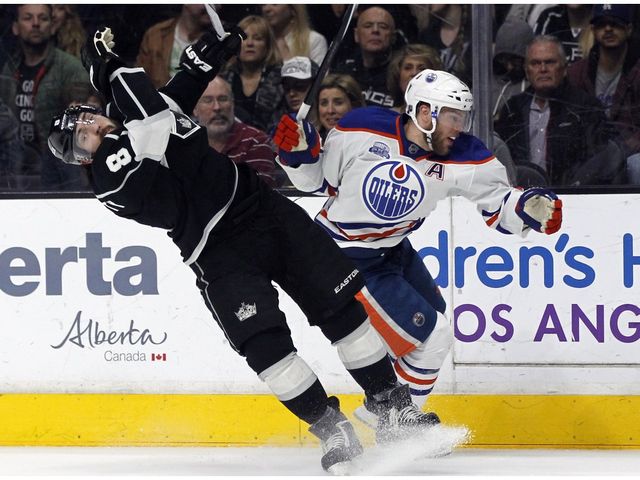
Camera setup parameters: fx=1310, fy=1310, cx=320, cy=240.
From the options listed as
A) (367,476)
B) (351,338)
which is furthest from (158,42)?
(367,476)

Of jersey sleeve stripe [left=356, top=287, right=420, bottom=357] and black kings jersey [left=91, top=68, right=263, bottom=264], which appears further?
jersey sleeve stripe [left=356, top=287, right=420, bottom=357]

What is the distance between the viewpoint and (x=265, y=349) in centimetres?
389

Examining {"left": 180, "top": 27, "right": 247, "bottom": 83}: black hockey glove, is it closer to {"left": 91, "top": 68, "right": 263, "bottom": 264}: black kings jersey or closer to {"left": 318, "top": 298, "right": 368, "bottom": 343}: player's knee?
{"left": 91, "top": 68, "right": 263, "bottom": 264}: black kings jersey

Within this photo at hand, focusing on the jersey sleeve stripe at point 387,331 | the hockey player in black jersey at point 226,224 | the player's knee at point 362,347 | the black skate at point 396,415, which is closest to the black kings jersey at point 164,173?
the hockey player in black jersey at point 226,224

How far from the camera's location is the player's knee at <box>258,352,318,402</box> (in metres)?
3.91

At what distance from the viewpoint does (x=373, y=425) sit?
4.39 meters

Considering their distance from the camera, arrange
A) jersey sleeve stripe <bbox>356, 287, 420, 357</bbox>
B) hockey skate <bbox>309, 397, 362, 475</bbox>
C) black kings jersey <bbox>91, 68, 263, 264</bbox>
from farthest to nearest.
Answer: jersey sleeve stripe <bbox>356, 287, 420, 357</bbox> < hockey skate <bbox>309, 397, 362, 475</bbox> < black kings jersey <bbox>91, 68, 263, 264</bbox>

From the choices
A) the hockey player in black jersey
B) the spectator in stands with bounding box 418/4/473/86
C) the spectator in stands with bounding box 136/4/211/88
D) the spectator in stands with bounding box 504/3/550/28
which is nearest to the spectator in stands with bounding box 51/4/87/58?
the spectator in stands with bounding box 136/4/211/88

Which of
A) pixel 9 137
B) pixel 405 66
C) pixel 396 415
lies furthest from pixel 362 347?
pixel 9 137

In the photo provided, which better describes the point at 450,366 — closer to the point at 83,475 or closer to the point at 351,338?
the point at 351,338

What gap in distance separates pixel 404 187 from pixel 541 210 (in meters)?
0.48

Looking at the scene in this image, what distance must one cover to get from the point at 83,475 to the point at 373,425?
0.97 m

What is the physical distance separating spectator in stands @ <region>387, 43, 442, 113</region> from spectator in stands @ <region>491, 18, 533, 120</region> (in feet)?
0.76

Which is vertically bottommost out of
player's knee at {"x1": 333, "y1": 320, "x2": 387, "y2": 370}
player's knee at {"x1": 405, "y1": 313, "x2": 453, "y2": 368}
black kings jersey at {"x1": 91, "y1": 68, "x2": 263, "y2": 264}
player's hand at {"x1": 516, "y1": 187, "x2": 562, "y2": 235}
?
player's knee at {"x1": 405, "y1": 313, "x2": 453, "y2": 368}
